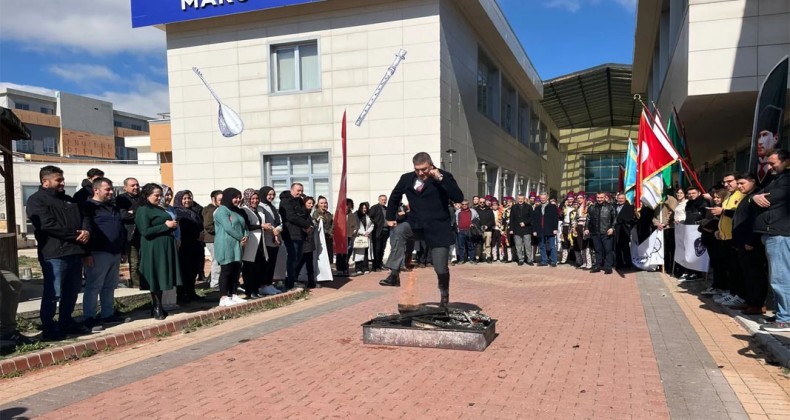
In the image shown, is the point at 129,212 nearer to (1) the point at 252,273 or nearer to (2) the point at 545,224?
(1) the point at 252,273

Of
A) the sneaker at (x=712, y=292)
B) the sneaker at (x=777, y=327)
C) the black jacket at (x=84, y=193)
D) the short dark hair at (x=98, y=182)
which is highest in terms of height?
the short dark hair at (x=98, y=182)

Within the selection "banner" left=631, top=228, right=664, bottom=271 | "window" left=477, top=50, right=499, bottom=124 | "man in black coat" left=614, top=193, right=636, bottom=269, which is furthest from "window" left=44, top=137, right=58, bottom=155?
"banner" left=631, top=228, right=664, bottom=271

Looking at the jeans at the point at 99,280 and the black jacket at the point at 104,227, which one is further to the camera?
the jeans at the point at 99,280

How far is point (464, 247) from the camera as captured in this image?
14.5m

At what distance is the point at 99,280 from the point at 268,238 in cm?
282

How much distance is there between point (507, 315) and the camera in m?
7.36

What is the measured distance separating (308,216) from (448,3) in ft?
28.6

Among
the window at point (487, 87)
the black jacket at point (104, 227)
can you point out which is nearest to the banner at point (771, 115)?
the black jacket at point (104, 227)

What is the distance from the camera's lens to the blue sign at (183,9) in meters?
15.3

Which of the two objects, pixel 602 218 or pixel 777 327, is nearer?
pixel 777 327

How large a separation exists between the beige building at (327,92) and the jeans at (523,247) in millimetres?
2897

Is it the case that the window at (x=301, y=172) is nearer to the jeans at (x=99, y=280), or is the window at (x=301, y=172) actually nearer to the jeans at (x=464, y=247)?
the jeans at (x=464, y=247)

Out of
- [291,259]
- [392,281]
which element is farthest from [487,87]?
[291,259]

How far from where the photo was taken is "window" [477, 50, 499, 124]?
64.8 feet
